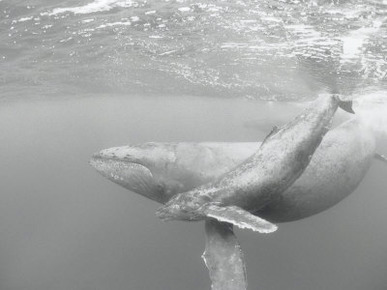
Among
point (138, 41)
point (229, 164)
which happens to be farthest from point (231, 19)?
point (229, 164)

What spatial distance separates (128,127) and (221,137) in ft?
Result: 92.1

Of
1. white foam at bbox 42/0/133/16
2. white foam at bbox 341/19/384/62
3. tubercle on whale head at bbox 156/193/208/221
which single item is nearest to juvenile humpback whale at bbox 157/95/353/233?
tubercle on whale head at bbox 156/193/208/221

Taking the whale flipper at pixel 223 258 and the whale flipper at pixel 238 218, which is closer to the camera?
the whale flipper at pixel 238 218

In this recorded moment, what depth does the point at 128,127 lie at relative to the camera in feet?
344

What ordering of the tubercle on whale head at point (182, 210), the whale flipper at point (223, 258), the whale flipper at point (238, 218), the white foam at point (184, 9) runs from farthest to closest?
the white foam at point (184, 9)
the tubercle on whale head at point (182, 210)
the whale flipper at point (223, 258)
the whale flipper at point (238, 218)

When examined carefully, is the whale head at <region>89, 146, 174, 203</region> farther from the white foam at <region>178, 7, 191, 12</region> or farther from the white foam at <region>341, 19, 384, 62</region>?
the white foam at <region>341, 19, 384, 62</region>

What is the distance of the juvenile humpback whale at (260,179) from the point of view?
517cm

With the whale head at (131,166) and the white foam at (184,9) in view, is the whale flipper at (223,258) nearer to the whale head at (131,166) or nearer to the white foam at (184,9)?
the whale head at (131,166)

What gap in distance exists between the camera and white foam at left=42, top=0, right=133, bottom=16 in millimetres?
11790

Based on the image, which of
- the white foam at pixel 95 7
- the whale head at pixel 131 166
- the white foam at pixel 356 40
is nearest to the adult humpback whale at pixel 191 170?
the whale head at pixel 131 166

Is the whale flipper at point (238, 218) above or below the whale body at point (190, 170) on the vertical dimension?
above

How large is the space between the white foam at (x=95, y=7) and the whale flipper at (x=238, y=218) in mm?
8940

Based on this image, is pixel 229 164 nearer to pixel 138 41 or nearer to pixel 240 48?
pixel 240 48

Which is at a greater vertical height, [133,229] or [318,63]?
[318,63]
